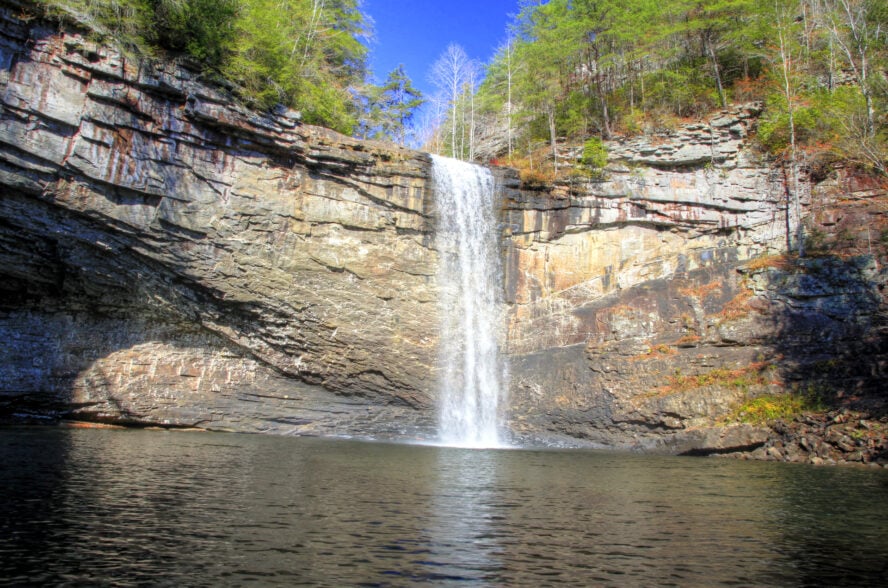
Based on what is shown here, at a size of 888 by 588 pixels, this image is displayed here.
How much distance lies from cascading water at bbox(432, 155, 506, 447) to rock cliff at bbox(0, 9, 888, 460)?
602mm

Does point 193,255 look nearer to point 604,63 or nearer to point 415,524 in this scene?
point 415,524

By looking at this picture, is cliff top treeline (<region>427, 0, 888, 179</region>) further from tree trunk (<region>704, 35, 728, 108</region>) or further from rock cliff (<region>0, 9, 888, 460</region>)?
rock cliff (<region>0, 9, 888, 460</region>)

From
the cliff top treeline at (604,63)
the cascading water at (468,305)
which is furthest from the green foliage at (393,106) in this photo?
the cascading water at (468,305)

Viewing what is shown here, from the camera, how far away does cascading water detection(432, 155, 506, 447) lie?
2123cm

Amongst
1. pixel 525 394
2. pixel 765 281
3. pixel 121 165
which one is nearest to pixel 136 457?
pixel 121 165

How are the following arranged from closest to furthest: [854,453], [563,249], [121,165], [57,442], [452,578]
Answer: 1. [452,578]
2. [57,442]
3. [854,453]
4. [121,165]
5. [563,249]

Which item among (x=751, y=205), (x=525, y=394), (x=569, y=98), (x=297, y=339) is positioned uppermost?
(x=569, y=98)

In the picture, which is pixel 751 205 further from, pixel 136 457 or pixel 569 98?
pixel 136 457

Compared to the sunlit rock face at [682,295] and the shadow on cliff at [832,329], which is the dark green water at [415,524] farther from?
the sunlit rock face at [682,295]

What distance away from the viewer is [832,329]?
61.1ft

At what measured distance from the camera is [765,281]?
66.1ft

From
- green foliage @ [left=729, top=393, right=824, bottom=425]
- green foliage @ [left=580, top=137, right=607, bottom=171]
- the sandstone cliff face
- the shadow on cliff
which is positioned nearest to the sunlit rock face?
the shadow on cliff

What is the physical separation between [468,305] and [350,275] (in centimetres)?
471

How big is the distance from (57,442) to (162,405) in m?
6.09
